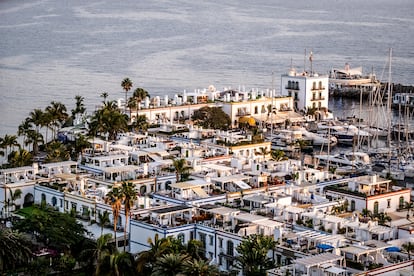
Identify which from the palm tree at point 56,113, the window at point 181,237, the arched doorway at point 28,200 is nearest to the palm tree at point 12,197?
the arched doorway at point 28,200

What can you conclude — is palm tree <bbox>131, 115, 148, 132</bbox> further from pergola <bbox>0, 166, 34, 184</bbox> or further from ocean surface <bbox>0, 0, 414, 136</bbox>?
ocean surface <bbox>0, 0, 414, 136</bbox>

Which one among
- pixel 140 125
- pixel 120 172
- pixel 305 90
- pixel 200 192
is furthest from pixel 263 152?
pixel 305 90

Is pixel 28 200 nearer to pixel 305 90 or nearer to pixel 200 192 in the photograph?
pixel 200 192

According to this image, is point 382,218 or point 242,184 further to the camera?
point 242,184

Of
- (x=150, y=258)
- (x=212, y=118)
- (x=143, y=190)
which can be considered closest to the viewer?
(x=150, y=258)

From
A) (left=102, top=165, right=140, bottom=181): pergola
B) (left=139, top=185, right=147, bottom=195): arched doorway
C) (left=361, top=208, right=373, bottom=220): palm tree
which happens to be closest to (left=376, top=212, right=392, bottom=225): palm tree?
(left=361, top=208, right=373, bottom=220): palm tree

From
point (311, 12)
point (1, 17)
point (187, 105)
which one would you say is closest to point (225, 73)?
point (187, 105)

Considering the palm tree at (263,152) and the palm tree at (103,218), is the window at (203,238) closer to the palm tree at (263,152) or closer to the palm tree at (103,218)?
the palm tree at (103,218)
